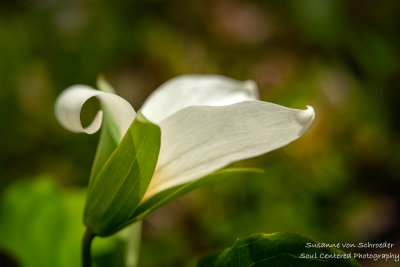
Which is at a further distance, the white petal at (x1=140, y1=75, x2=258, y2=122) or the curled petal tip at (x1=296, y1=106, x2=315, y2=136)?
the white petal at (x1=140, y1=75, x2=258, y2=122)

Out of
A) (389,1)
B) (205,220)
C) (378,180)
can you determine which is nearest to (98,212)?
(205,220)

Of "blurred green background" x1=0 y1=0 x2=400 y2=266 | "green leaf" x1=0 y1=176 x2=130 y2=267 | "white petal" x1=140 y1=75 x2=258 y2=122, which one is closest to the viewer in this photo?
"white petal" x1=140 y1=75 x2=258 y2=122

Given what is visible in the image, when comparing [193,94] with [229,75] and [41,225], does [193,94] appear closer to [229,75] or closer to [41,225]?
[41,225]

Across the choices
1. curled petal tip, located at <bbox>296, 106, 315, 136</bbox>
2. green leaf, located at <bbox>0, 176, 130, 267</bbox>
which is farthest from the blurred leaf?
curled petal tip, located at <bbox>296, 106, 315, 136</bbox>

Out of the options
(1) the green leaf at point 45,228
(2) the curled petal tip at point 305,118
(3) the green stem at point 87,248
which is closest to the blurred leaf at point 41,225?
(1) the green leaf at point 45,228

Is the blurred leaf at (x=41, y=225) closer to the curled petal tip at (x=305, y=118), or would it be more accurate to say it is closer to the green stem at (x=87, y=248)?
the green stem at (x=87, y=248)

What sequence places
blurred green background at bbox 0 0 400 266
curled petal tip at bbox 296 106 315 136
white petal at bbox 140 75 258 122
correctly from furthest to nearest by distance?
blurred green background at bbox 0 0 400 266 < white petal at bbox 140 75 258 122 < curled petal tip at bbox 296 106 315 136

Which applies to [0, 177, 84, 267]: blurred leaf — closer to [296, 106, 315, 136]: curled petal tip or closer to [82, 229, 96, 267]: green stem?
[82, 229, 96, 267]: green stem

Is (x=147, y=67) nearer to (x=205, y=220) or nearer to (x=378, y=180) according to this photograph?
(x=205, y=220)
